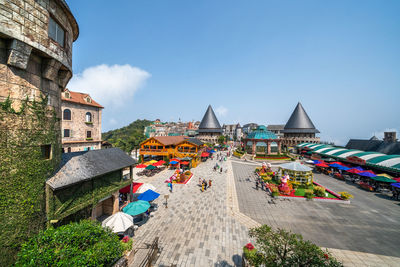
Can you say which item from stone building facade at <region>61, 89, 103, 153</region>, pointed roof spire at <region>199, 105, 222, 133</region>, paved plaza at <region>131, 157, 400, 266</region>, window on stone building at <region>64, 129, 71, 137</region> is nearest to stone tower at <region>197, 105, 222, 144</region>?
pointed roof spire at <region>199, 105, 222, 133</region>

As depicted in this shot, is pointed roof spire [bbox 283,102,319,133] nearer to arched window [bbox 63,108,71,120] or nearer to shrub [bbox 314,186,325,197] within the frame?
shrub [bbox 314,186,325,197]

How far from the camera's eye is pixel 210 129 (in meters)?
65.6

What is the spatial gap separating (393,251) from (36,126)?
20.0 m

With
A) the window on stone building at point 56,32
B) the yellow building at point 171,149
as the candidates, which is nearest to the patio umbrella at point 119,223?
the window on stone building at point 56,32

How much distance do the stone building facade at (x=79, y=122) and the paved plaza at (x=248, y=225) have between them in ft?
79.2

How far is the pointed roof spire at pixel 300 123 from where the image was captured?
5738cm

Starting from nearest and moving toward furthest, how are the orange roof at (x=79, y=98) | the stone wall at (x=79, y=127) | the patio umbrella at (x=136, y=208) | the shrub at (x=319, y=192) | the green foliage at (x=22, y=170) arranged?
the green foliage at (x=22, y=170) → the patio umbrella at (x=136, y=208) → the shrub at (x=319, y=192) → the stone wall at (x=79, y=127) → the orange roof at (x=79, y=98)

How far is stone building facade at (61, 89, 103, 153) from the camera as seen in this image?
1109 inches

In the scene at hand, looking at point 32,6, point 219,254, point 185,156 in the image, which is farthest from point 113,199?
Result: point 185,156

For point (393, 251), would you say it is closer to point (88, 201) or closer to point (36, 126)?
point (88, 201)

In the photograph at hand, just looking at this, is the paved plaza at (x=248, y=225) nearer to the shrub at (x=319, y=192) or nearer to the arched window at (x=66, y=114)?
the shrub at (x=319, y=192)

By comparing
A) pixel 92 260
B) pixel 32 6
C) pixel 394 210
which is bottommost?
pixel 394 210

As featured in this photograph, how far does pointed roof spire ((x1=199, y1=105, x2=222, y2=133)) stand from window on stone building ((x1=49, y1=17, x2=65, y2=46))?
194 ft

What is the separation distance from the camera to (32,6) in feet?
18.8
